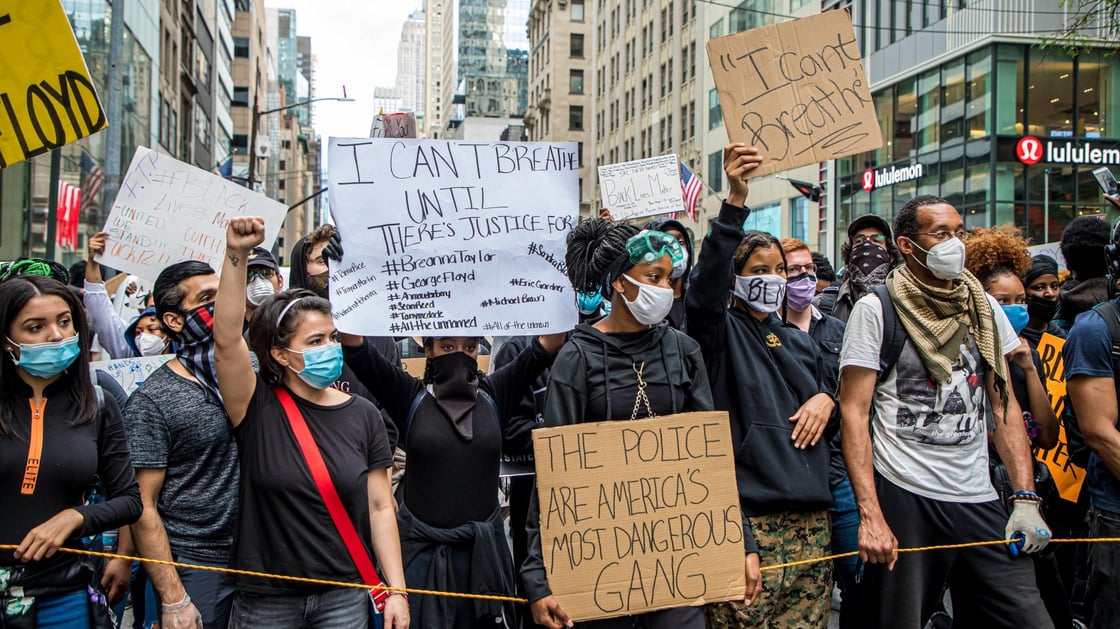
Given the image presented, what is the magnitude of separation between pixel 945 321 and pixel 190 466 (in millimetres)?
3138

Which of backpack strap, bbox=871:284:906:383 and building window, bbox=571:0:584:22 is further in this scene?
building window, bbox=571:0:584:22

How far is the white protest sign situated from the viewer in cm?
975

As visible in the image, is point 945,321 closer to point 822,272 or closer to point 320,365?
point 320,365

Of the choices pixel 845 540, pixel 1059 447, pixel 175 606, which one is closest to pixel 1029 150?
pixel 1059 447

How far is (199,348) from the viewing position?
12.6 feet

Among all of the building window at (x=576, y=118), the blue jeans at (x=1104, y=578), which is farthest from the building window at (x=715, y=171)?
the blue jeans at (x=1104, y=578)

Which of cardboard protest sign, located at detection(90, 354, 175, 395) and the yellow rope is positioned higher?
cardboard protest sign, located at detection(90, 354, 175, 395)

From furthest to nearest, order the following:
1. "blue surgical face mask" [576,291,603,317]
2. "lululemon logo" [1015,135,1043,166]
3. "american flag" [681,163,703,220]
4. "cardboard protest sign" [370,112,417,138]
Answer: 1. "lululemon logo" [1015,135,1043,166]
2. "american flag" [681,163,703,220]
3. "cardboard protest sign" [370,112,417,138]
4. "blue surgical face mask" [576,291,603,317]

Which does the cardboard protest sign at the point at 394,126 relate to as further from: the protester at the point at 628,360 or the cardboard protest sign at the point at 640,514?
the cardboard protest sign at the point at 640,514

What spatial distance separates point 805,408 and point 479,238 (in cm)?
156

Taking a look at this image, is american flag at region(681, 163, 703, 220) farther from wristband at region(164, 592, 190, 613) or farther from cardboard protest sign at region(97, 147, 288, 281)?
wristband at region(164, 592, 190, 613)

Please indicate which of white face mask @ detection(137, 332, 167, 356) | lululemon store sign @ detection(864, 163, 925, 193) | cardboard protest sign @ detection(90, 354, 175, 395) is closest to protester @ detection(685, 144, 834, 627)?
cardboard protest sign @ detection(90, 354, 175, 395)

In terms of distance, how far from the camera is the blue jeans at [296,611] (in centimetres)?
343

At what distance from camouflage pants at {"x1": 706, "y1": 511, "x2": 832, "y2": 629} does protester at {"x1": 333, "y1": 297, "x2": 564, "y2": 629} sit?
97 centimetres
